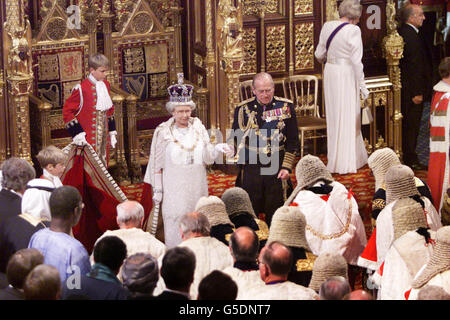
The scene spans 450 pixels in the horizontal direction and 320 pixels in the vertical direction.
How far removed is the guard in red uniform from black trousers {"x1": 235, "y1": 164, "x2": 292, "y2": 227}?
210 centimetres

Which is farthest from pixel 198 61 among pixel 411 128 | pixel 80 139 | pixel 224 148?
pixel 224 148

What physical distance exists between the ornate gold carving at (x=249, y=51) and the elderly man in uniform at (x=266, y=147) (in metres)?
3.73

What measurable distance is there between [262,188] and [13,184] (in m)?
2.82

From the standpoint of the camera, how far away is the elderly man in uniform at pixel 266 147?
10.2 meters

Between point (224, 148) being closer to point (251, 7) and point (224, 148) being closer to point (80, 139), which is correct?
point (80, 139)

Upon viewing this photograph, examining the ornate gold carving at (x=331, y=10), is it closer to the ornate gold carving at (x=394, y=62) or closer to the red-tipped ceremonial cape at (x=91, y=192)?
the ornate gold carving at (x=394, y=62)

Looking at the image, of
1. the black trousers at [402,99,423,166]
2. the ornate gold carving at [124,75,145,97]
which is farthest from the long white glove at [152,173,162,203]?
the black trousers at [402,99,423,166]

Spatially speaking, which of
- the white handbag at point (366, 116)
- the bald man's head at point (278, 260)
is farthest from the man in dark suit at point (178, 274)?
the white handbag at point (366, 116)

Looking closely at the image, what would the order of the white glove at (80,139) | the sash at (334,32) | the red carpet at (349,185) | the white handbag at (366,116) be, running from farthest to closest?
the white handbag at (366,116), the sash at (334,32), the red carpet at (349,185), the white glove at (80,139)

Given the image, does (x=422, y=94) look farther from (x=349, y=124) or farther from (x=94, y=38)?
(x=94, y=38)

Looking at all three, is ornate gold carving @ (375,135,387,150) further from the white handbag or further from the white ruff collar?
the white ruff collar

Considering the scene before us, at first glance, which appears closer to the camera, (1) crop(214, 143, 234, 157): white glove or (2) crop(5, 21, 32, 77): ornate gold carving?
(1) crop(214, 143, 234, 157): white glove

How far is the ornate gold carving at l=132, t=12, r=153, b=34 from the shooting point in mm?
13875

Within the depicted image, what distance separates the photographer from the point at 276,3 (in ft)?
46.0
